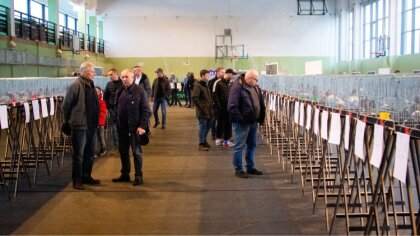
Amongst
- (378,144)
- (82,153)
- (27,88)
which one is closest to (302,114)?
(378,144)

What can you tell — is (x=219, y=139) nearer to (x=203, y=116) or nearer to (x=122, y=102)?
(x=203, y=116)

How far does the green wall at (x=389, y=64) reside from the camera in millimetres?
20609

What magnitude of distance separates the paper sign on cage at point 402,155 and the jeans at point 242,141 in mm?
4095

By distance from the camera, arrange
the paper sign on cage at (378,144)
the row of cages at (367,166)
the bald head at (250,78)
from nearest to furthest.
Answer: the row of cages at (367,166) → the paper sign on cage at (378,144) → the bald head at (250,78)

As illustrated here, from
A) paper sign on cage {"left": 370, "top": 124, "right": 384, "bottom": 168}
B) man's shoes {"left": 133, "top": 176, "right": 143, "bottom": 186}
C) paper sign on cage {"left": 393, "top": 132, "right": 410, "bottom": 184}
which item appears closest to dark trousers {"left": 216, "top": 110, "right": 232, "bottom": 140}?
man's shoes {"left": 133, "top": 176, "right": 143, "bottom": 186}

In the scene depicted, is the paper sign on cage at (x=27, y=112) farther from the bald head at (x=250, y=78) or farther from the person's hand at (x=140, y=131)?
the bald head at (x=250, y=78)

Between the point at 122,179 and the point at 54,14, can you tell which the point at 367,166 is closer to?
the point at 122,179

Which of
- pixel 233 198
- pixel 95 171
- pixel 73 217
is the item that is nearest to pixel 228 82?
pixel 95 171

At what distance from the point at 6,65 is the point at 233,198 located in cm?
1382

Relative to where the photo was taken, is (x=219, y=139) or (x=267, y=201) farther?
(x=219, y=139)

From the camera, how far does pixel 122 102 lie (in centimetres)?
726

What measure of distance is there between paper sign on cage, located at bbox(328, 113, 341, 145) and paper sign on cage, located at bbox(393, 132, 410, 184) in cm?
148

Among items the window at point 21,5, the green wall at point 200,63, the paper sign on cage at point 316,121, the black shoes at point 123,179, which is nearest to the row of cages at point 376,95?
the paper sign on cage at point 316,121

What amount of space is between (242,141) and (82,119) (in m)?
2.30
